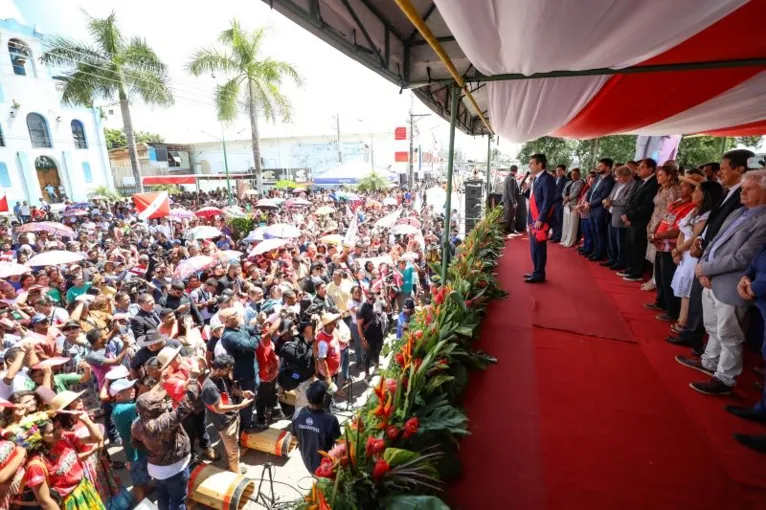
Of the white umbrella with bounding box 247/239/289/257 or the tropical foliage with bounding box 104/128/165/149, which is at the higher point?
the tropical foliage with bounding box 104/128/165/149

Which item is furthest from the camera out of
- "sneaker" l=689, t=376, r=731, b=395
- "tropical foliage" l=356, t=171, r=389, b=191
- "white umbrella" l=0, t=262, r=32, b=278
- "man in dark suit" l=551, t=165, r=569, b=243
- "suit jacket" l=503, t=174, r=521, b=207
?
"tropical foliage" l=356, t=171, r=389, b=191

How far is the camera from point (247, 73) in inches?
803

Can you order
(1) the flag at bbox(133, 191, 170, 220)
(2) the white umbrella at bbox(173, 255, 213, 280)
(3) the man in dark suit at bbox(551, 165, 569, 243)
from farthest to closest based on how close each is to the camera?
(1) the flag at bbox(133, 191, 170, 220) → (2) the white umbrella at bbox(173, 255, 213, 280) → (3) the man in dark suit at bbox(551, 165, 569, 243)

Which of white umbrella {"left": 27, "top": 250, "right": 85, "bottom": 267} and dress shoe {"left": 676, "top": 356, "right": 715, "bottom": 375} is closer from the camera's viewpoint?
dress shoe {"left": 676, "top": 356, "right": 715, "bottom": 375}

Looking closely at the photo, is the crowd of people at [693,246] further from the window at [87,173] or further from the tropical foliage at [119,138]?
the tropical foliage at [119,138]

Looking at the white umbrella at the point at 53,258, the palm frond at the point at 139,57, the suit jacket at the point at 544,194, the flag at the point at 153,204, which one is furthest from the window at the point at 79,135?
the suit jacket at the point at 544,194

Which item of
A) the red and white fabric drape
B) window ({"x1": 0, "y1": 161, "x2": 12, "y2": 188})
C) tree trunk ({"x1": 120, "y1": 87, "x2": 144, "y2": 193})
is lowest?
window ({"x1": 0, "y1": 161, "x2": 12, "y2": 188})

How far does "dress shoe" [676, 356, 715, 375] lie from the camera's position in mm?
2906

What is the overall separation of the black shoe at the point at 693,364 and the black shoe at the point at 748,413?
449mm

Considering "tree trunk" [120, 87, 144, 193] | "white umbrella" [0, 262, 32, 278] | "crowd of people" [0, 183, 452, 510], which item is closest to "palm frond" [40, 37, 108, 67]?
"tree trunk" [120, 87, 144, 193]

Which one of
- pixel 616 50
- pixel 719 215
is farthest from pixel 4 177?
pixel 719 215

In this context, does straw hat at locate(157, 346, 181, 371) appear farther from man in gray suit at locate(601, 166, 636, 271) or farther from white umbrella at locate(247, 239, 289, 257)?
man in gray suit at locate(601, 166, 636, 271)

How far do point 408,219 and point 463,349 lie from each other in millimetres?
10456

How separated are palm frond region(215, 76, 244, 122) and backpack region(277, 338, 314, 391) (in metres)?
19.1
